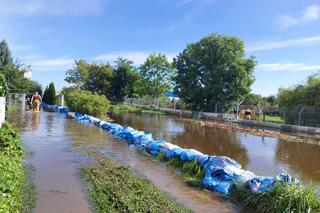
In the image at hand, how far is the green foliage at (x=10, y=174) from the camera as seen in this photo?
235 inches

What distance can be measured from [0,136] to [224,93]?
31239 mm

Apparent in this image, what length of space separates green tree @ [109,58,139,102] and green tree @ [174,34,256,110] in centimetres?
1492

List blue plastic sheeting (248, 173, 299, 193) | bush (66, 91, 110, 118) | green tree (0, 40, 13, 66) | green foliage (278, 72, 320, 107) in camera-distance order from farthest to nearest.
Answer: green tree (0, 40, 13, 66), green foliage (278, 72, 320, 107), bush (66, 91, 110, 118), blue plastic sheeting (248, 173, 299, 193)

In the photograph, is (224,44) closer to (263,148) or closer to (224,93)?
(224,93)

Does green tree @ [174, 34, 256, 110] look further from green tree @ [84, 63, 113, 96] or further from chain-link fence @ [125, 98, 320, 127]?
green tree @ [84, 63, 113, 96]

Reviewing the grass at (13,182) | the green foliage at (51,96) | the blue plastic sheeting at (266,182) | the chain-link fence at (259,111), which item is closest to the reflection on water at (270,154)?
the blue plastic sheeting at (266,182)

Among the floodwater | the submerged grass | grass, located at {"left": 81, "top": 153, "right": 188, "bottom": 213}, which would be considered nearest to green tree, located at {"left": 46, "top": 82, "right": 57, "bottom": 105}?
the floodwater

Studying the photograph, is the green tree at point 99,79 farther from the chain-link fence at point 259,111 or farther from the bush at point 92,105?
the bush at point 92,105

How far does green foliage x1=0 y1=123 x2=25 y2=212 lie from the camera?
5973 millimetres

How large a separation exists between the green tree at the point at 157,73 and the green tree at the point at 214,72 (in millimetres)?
14126

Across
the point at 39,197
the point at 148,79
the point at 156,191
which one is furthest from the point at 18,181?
the point at 148,79

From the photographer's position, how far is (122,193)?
23.6ft

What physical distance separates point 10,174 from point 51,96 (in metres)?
35.2

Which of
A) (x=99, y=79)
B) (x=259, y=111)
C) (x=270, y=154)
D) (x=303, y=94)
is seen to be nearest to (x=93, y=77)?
(x=99, y=79)
